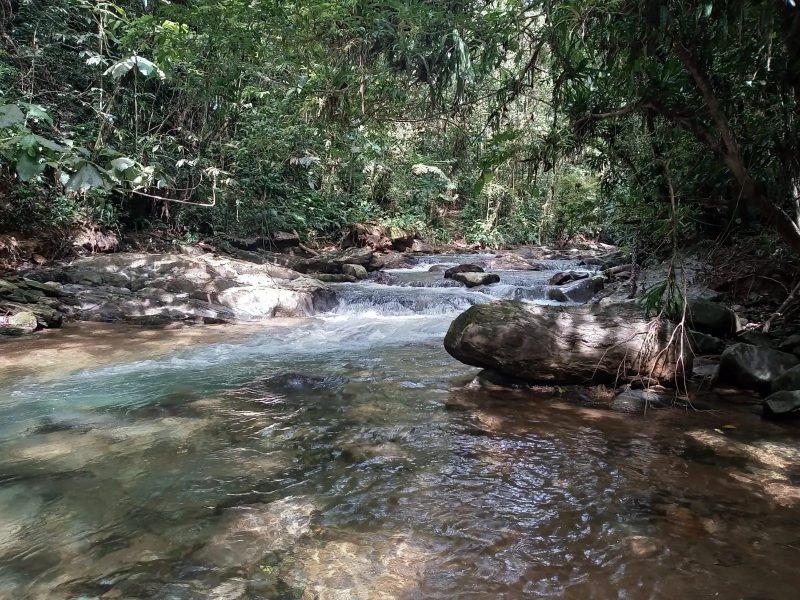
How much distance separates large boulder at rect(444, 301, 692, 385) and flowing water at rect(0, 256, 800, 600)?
0.31 m

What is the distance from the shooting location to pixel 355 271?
13.3m

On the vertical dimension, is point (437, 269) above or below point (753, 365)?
above

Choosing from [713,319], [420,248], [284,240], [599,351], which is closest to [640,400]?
[599,351]

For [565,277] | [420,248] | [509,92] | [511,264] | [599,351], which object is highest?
[509,92]

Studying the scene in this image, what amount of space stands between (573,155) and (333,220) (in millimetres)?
12714

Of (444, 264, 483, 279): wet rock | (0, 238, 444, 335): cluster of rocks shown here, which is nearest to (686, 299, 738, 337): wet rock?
(0, 238, 444, 335): cluster of rocks

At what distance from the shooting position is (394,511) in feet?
9.57

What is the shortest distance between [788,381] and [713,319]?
178 centimetres

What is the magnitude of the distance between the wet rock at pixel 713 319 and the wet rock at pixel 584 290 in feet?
14.1

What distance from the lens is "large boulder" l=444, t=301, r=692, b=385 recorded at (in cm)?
488

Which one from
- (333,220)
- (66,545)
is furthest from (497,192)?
(66,545)

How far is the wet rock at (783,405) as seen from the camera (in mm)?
4246

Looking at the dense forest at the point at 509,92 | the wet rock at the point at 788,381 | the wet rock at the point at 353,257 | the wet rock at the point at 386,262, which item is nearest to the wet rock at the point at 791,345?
the wet rock at the point at 788,381

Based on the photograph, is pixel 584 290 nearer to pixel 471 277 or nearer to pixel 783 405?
pixel 471 277
